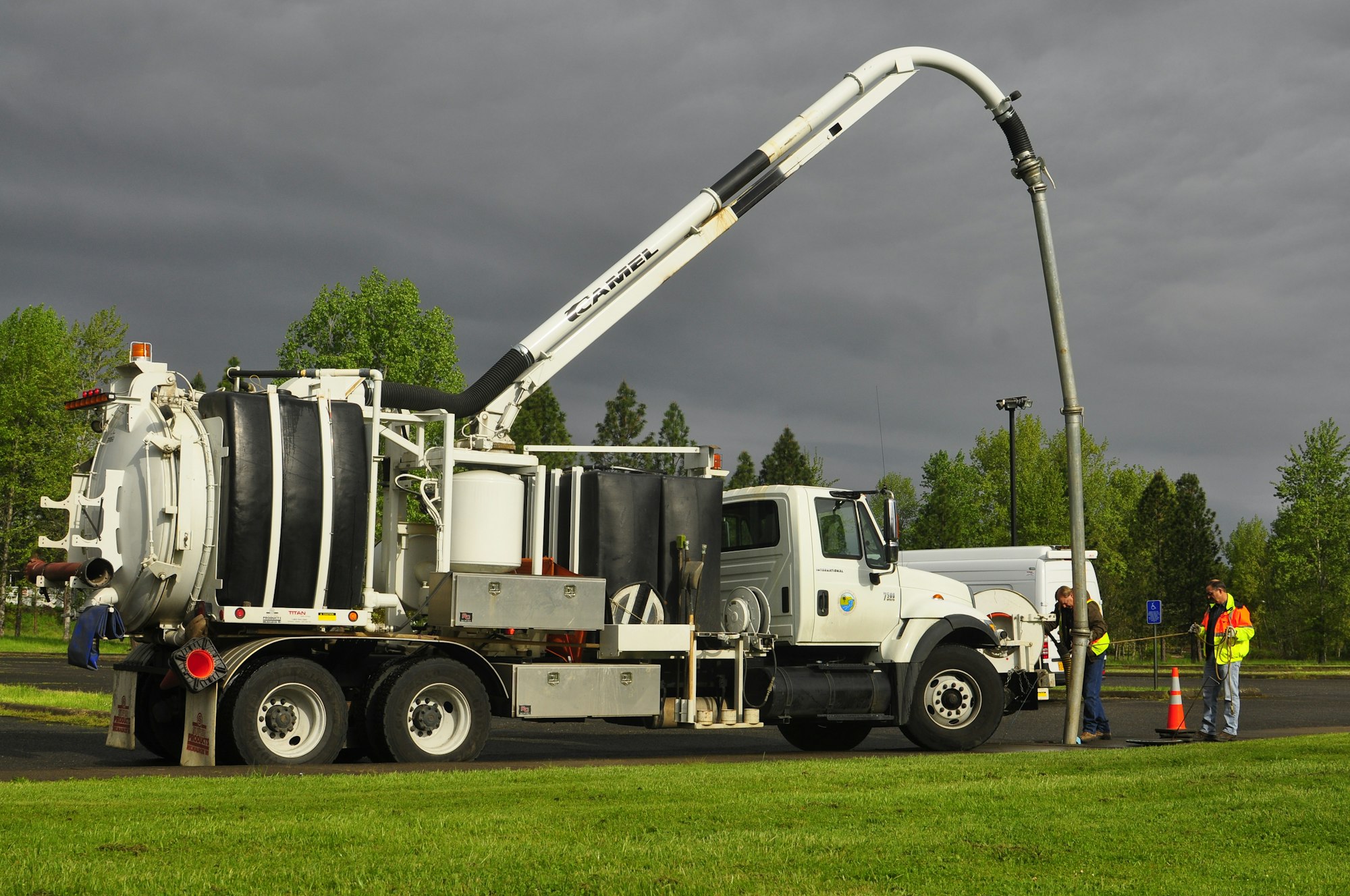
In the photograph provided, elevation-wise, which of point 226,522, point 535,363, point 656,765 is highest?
point 535,363

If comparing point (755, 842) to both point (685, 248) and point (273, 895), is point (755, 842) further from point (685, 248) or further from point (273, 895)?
point (685, 248)

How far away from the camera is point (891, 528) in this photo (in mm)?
14609

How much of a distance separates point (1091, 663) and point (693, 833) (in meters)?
10.4

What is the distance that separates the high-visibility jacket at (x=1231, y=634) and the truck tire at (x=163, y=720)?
444 inches

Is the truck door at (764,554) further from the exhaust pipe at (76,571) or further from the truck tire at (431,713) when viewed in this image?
the exhaust pipe at (76,571)

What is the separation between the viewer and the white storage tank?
1285cm

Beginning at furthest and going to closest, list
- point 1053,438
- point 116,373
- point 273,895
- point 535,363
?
point 1053,438 < point 535,363 < point 116,373 < point 273,895

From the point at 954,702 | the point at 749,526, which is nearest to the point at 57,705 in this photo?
the point at 749,526

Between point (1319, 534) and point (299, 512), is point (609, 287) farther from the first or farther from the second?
point (1319, 534)

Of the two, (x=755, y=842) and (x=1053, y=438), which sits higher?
(x=1053, y=438)

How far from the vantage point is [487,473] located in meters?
13.1

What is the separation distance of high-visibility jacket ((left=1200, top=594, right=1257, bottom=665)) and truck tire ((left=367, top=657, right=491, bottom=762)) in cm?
858

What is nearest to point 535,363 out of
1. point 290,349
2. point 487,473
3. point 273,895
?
point 487,473

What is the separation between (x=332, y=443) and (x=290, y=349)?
39.1 metres
